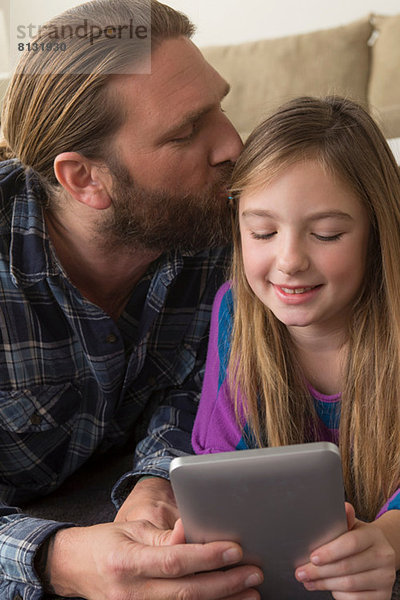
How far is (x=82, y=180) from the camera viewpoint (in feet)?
4.50

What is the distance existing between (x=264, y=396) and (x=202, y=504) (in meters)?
0.41

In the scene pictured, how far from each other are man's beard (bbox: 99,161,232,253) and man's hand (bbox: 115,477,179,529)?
16.8 inches

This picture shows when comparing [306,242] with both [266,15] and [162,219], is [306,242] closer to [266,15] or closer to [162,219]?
[162,219]

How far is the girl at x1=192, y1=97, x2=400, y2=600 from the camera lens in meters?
1.02

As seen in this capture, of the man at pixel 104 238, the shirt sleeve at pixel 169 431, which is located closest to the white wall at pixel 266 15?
the man at pixel 104 238

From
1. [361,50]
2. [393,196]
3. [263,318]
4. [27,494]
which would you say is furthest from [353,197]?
[361,50]

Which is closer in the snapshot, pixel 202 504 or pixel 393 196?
pixel 202 504

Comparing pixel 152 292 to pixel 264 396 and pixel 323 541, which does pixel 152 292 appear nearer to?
pixel 264 396

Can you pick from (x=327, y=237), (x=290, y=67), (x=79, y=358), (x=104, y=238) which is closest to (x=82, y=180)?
(x=104, y=238)

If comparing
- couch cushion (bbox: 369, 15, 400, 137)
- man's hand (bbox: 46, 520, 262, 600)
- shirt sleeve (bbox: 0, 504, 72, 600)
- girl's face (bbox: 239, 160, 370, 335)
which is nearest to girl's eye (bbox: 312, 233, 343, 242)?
girl's face (bbox: 239, 160, 370, 335)

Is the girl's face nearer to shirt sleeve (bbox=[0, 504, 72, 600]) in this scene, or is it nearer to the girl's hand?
the girl's hand

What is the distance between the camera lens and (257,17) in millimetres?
2893

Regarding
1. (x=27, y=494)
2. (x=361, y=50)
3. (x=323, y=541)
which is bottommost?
(x=27, y=494)

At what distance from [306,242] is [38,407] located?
59 cm
